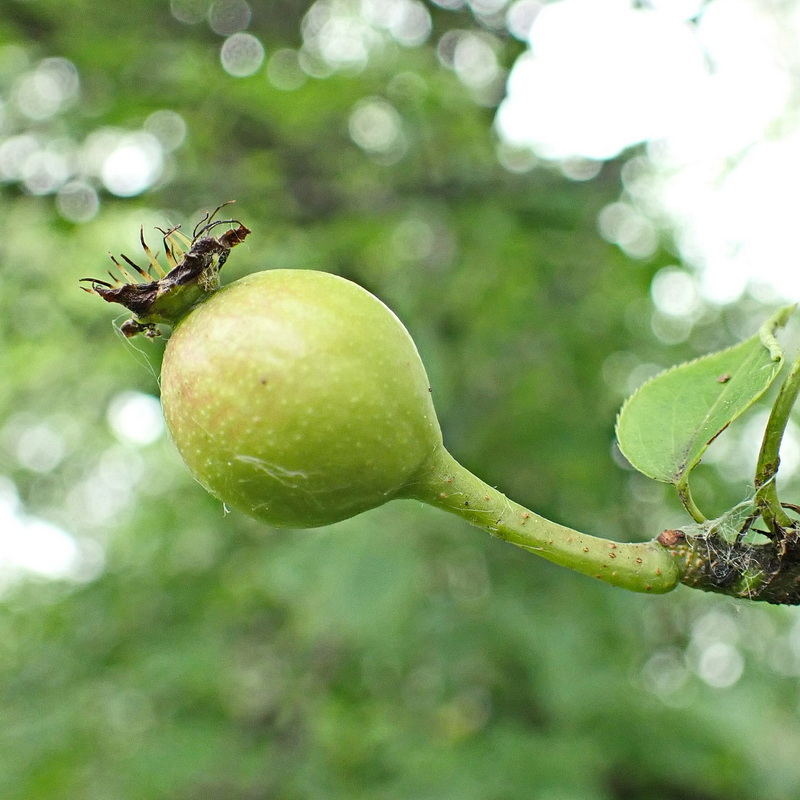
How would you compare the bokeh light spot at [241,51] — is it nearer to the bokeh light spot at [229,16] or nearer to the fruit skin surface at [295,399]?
the bokeh light spot at [229,16]

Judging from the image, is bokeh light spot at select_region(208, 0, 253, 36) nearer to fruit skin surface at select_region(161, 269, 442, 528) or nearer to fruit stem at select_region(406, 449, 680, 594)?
fruit skin surface at select_region(161, 269, 442, 528)

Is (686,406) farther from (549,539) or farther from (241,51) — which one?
(241,51)

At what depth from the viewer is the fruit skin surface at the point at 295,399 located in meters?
1.20

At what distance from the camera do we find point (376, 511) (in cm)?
423

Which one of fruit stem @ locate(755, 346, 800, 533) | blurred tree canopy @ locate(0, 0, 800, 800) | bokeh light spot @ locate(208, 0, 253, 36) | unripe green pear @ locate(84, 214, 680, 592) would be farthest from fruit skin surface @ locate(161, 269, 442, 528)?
bokeh light spot @ locate(208, 0, 253, 36)

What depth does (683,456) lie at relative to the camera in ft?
4.43

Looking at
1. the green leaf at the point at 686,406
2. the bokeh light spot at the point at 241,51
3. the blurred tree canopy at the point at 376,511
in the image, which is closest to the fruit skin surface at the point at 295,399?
the green leaf at the point at 686,406

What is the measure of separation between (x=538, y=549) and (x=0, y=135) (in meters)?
5.24

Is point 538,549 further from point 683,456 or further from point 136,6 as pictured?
point 136,6

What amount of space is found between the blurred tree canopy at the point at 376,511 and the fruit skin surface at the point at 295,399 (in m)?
2.59

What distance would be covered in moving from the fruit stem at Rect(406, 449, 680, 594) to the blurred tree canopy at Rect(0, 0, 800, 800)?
8.16 ft

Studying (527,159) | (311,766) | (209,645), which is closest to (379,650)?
(311,766)

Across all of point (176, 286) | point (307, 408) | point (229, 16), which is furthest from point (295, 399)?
point (229, 16)

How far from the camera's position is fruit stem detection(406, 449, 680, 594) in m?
1.28
